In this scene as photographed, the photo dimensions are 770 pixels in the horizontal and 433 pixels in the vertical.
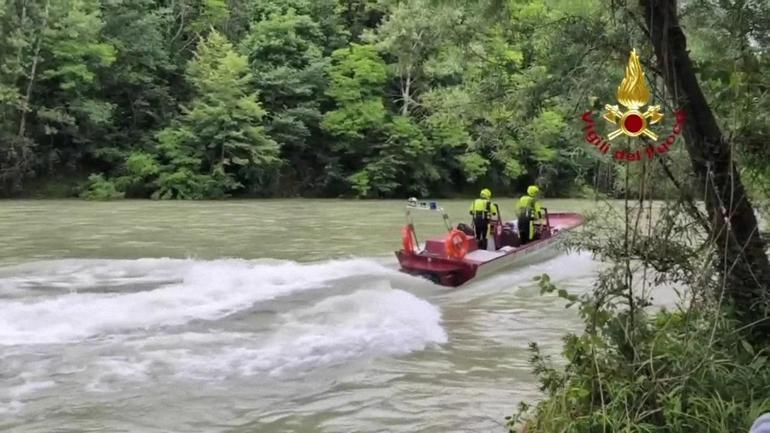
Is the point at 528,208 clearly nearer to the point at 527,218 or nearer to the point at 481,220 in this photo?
the point at 527,218

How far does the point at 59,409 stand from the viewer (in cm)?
681

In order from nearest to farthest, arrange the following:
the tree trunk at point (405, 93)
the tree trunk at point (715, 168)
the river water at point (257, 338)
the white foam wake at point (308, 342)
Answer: the tree trunk at point (715, 168), the river water at point (257, 338), the white foam wake at point (308, 342), the tree trunk at point (405, 93)

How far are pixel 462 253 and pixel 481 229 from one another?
64.5 inches

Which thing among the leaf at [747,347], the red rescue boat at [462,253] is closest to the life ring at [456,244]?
the red rescue boat at [462,253]

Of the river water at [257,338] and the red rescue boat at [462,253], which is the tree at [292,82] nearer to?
the river water at [257,338]

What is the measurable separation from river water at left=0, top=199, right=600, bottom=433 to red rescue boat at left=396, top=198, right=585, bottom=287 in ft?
0.73

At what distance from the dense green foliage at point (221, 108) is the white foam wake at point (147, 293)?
14825 millimetres

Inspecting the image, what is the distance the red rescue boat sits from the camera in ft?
43.6

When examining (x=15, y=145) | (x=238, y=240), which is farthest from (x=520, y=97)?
(x=15, y=145)

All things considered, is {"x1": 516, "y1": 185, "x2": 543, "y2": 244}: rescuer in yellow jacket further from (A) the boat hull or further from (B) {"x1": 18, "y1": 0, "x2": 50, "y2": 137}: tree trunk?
(B) {"x1": 18, "y1": 0, "x2": 50, "y2": 137}: tree trunk

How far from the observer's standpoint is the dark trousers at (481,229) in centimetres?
1530

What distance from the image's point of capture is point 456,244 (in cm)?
1392

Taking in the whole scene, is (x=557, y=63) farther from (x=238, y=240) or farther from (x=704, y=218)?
(x=238, y=240)

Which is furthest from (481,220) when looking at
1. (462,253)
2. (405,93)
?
(405,93)
